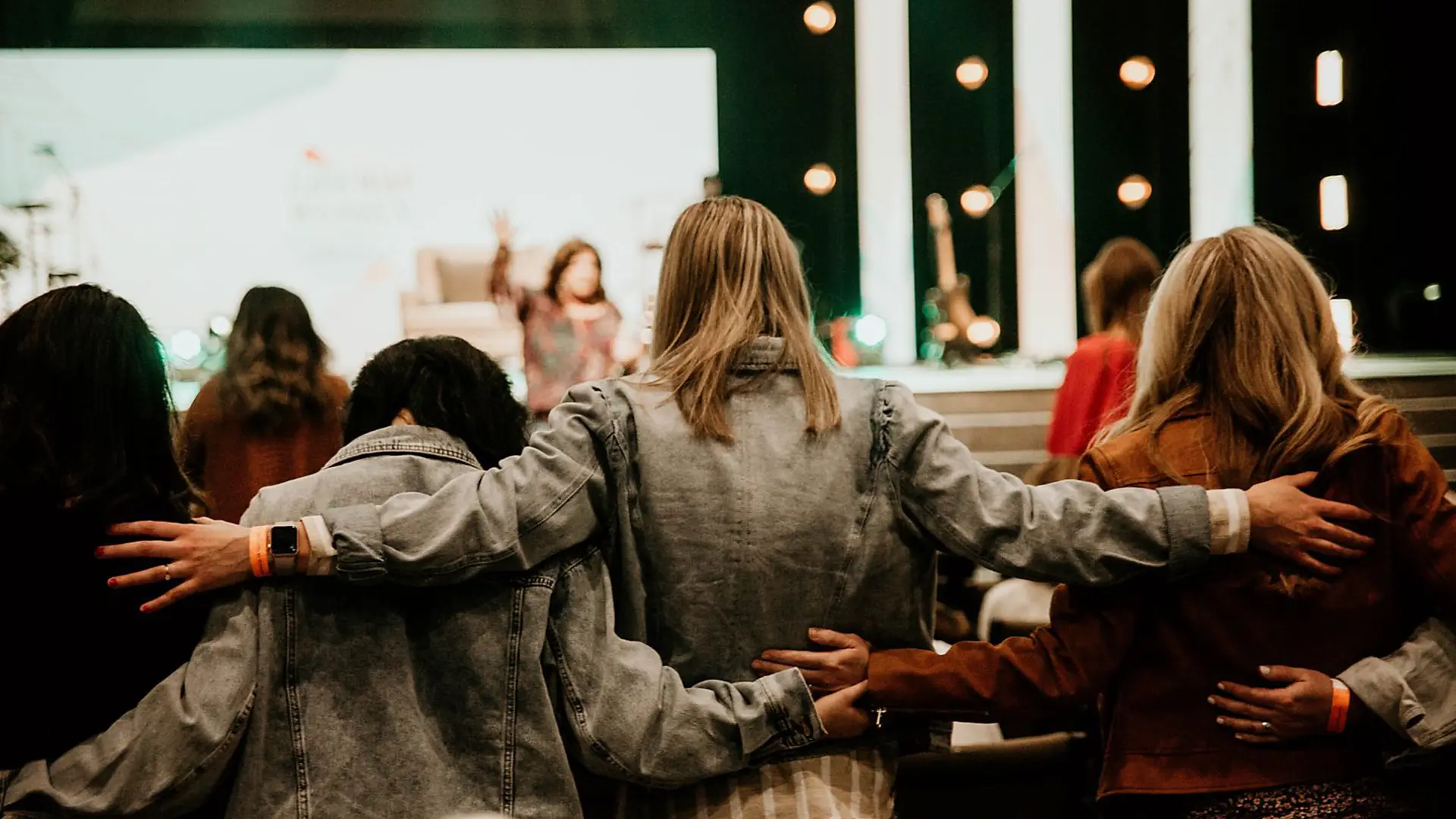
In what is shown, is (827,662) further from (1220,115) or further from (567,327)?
(1220,115)

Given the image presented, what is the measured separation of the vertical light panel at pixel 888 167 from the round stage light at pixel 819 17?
0.23 meters

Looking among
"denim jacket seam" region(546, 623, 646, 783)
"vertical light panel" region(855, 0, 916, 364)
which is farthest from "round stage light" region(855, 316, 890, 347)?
"denim jacket seam" region(546, 623, 646, 783)

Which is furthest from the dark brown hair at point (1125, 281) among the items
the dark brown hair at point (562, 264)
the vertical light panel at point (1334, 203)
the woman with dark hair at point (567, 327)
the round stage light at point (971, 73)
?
the vertical light panel at point (1334, 203)

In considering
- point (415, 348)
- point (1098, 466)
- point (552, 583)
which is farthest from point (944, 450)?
point (415, 348)

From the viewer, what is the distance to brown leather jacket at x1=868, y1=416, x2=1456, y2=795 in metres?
1.61

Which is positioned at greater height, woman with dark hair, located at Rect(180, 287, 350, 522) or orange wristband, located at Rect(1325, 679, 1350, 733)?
woman with dark hair, located at Rect(180, 287, 350, 522)

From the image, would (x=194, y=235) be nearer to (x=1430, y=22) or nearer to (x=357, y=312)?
(x=357, y=312)

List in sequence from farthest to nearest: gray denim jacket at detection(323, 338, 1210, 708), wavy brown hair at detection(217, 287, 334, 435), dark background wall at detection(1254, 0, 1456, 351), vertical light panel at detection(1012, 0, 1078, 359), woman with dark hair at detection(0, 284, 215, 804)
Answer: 1. vertical light panel at detection(1012, 0, 1078, 359)
2. dark background wall at detection(1254, 0, 1456, 351)
3. wavy brown hair at detection(217, 287, 334, 435)
4. gray denim jacket at detection(323, 338, 1210, 708)
5. woman with dark hair at detection(0, 284, 215, 804)

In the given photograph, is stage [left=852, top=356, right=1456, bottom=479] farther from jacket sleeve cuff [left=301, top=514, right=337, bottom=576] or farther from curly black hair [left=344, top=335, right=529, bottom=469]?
jacket sleeve cuff [left=301, top=514, right=337, bottom=576]

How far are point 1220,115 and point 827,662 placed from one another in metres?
7.60

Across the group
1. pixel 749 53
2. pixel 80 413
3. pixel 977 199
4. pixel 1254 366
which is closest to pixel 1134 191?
pixel 977 199

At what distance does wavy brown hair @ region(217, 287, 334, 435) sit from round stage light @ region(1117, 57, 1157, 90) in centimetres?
662

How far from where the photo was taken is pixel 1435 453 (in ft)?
18.7

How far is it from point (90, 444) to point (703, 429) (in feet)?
2.46
